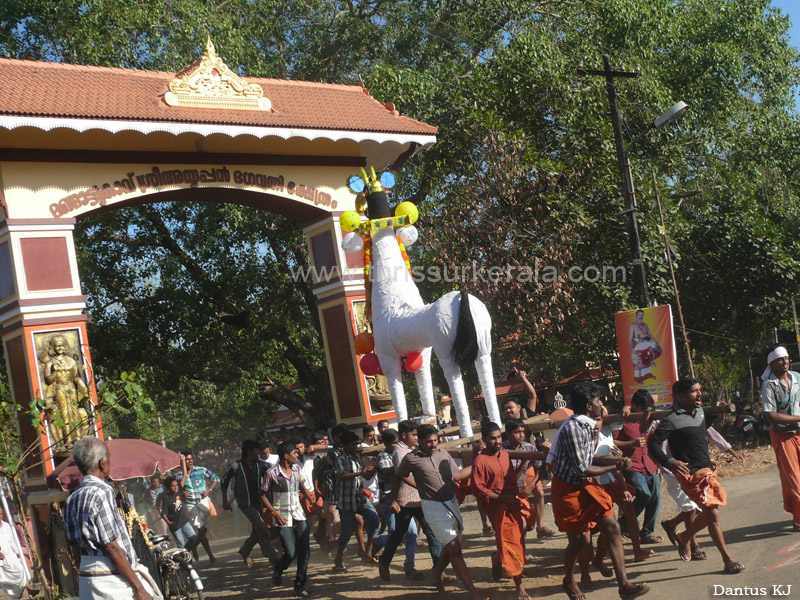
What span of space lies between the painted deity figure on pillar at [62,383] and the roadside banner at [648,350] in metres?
7.74

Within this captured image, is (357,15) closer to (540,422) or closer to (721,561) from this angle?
(540,422)

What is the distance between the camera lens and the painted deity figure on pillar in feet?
36.7

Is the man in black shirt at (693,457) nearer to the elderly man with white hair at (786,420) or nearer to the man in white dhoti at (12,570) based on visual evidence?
the elderly man with white hair at (786,420)

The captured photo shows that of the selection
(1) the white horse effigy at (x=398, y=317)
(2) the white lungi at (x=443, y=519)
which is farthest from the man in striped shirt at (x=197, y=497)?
(2) the white lungi at (x=443, y=519)

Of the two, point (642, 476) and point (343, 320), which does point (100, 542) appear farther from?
point (343, 320)

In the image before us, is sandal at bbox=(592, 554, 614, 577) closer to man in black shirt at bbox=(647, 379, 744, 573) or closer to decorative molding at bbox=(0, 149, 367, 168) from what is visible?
man in black shirt at bbox=(647, 379, 744, 573)

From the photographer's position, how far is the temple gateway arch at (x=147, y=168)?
11352mm

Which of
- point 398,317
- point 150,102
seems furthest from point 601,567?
point 150,102

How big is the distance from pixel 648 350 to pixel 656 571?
6.19 metres

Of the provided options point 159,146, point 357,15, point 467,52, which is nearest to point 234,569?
point 159,146

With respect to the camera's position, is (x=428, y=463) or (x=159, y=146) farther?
(x=159, y=146)

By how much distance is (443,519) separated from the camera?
772cm

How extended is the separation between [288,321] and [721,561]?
1296 centimetres

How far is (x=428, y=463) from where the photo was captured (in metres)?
7.85
